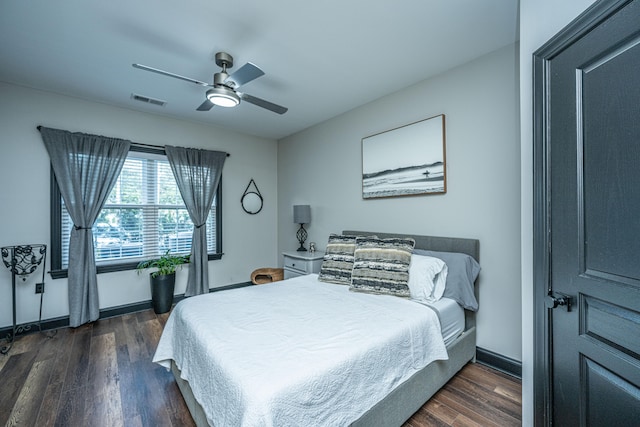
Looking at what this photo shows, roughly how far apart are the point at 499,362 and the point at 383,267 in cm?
119

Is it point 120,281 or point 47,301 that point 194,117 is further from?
point 47,301

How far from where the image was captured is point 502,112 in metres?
2.19

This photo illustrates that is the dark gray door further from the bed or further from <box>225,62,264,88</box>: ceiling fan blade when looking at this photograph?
<box>225,62,264,88</box>: ceiling fan blade

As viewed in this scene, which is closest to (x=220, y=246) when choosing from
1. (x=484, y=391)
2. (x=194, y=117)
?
(x=194, y=117)

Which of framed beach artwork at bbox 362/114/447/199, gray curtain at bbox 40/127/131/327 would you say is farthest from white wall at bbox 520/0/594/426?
gray curtain at bbox 40/127/131/327

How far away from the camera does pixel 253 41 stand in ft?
6.92

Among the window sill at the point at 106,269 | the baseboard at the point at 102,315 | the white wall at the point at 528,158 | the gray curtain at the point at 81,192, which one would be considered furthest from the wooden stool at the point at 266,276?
the white wall at the point at 528,158

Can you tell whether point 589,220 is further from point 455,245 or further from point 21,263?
point 21,263

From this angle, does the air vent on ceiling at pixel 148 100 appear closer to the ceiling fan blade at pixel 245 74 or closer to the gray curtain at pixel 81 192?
the gray curtain at pixel 81 192

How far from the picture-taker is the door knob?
1.15 m

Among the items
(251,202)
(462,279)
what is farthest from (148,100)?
(462,279)

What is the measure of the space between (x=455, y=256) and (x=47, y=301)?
4.33 meters

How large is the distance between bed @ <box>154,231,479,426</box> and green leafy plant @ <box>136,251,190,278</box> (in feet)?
5.75

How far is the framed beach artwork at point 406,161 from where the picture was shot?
259 cm
